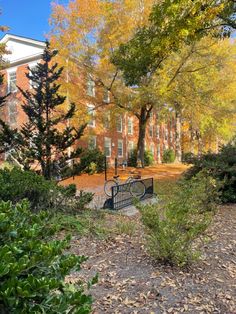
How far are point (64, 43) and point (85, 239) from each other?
1440 centimetres

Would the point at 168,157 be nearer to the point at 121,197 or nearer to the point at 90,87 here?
the point at 90,87

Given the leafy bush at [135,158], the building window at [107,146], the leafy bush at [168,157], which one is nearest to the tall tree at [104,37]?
→ the building window at [107,146]

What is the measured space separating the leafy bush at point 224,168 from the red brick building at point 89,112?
11.1 metres

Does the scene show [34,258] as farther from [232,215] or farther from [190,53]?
Result: [190,53]

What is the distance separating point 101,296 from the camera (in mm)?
3564

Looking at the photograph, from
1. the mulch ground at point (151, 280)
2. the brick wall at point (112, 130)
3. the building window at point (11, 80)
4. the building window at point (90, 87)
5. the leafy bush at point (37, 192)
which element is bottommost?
the mulch ground at point (151, 280)

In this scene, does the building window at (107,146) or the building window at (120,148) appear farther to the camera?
the building window at (120,148)

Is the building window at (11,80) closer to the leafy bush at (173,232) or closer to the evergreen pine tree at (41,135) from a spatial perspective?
the evergreen pine tree at (41,135)

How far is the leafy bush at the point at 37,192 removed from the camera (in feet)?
19.7

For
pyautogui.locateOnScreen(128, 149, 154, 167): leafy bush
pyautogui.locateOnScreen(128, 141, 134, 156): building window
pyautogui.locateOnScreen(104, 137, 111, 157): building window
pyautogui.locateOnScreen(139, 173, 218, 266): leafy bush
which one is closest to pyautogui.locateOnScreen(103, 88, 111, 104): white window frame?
pyautogui.locateOnScreen(104, 137, 111, 157): building window

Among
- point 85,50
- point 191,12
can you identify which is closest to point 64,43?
point 85,50

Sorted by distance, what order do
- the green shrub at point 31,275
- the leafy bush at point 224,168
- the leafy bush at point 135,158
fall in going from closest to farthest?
the green shrub at point 31,275 < the leafy bush at point 224,168 < the leafy bush at point 135,158

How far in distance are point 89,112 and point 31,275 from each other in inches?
740

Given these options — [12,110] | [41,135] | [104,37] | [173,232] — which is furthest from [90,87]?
[173,232]
